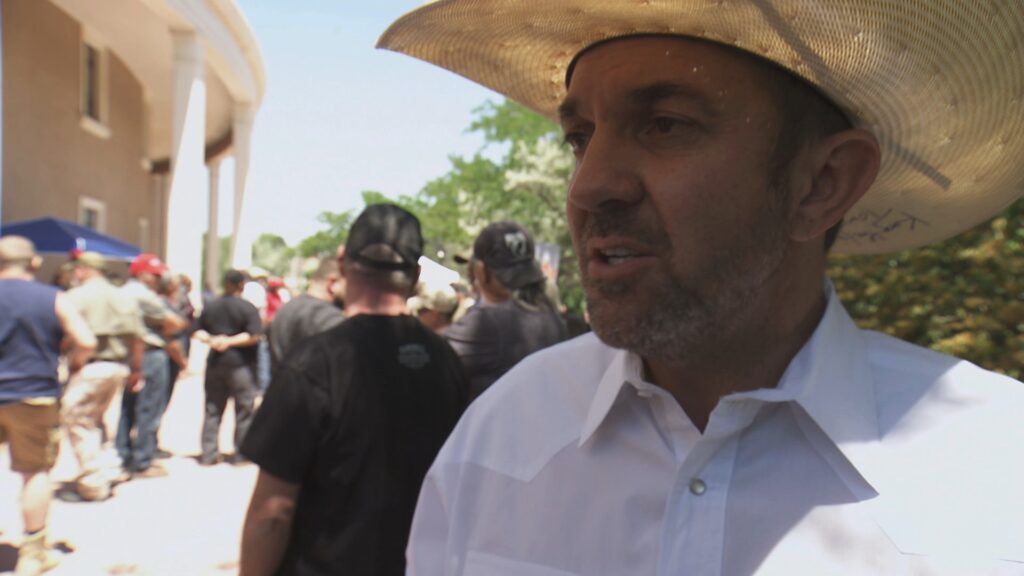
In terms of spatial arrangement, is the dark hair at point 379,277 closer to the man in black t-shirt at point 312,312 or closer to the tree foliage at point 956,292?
the man in black t-shirt at point 312,312

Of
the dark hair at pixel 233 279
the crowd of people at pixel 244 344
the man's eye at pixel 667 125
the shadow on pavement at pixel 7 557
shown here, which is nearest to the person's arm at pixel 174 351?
the crowd of people at pixel 244 344

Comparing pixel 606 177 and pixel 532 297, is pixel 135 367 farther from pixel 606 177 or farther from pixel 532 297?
pixel 606 177

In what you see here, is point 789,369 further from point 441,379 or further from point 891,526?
point 441,379

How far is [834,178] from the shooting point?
1.45 metres

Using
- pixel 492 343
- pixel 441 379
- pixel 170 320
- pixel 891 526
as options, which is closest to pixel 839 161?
pixel 891 526

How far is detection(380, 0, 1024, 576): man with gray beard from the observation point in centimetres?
121

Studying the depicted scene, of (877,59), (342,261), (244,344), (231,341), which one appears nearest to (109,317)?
(231,341)

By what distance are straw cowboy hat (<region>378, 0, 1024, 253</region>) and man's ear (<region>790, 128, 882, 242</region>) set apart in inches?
2.6

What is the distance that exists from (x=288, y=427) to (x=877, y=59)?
197cm

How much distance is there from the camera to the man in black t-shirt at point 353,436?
262cm

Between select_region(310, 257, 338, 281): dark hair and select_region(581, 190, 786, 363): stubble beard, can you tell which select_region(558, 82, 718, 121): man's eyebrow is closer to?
select_region(581, 190, 786, 363): stubble beard

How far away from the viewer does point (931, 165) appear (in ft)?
5.31

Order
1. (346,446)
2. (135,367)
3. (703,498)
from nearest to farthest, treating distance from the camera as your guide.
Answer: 1. (703,498)
2. (346,446)
3. (135,367)

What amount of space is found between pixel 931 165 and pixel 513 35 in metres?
0.82
